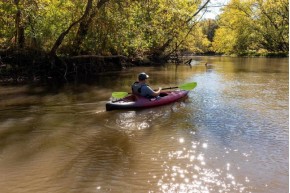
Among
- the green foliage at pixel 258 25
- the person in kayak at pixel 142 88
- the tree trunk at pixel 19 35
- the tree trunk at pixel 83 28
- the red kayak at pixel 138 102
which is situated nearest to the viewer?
the red kayak at pixel 138 102

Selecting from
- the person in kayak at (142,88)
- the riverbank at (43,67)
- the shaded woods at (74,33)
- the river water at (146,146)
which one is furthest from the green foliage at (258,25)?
the river water at (146,146)

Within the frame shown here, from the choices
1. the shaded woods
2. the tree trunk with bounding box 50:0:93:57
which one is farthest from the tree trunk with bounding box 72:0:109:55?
the tree trunk with bounding box 50:0:93:57

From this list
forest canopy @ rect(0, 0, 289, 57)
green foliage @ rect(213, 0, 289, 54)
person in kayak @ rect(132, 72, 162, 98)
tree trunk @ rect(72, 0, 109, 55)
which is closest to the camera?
person in kayak @ rect(132, 72, 162, 98)

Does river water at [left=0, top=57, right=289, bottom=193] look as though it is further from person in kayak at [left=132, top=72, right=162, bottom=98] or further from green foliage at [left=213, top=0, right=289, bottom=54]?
green foliage at [left=213, top=0, right=289, bottom=54]

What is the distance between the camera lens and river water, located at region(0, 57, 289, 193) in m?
4.93

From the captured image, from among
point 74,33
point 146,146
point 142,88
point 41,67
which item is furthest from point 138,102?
point 74,33

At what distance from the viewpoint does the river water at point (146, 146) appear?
16.2ft

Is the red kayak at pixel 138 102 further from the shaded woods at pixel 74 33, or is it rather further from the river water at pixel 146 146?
the shaded woods at pixel 74 33

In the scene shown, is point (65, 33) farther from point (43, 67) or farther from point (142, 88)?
point (142, 88)

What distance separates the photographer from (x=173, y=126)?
796 cm

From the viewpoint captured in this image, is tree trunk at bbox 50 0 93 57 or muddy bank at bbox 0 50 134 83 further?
muddy bank at bbox 0 50 134 83

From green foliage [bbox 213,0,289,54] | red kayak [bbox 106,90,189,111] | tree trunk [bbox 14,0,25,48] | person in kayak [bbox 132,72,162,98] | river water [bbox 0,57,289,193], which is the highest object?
green foliage [bbox 213,0,289,54]

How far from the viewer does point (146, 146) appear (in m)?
6.52

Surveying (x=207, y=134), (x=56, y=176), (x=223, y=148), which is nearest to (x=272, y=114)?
(x=207, y=134)
